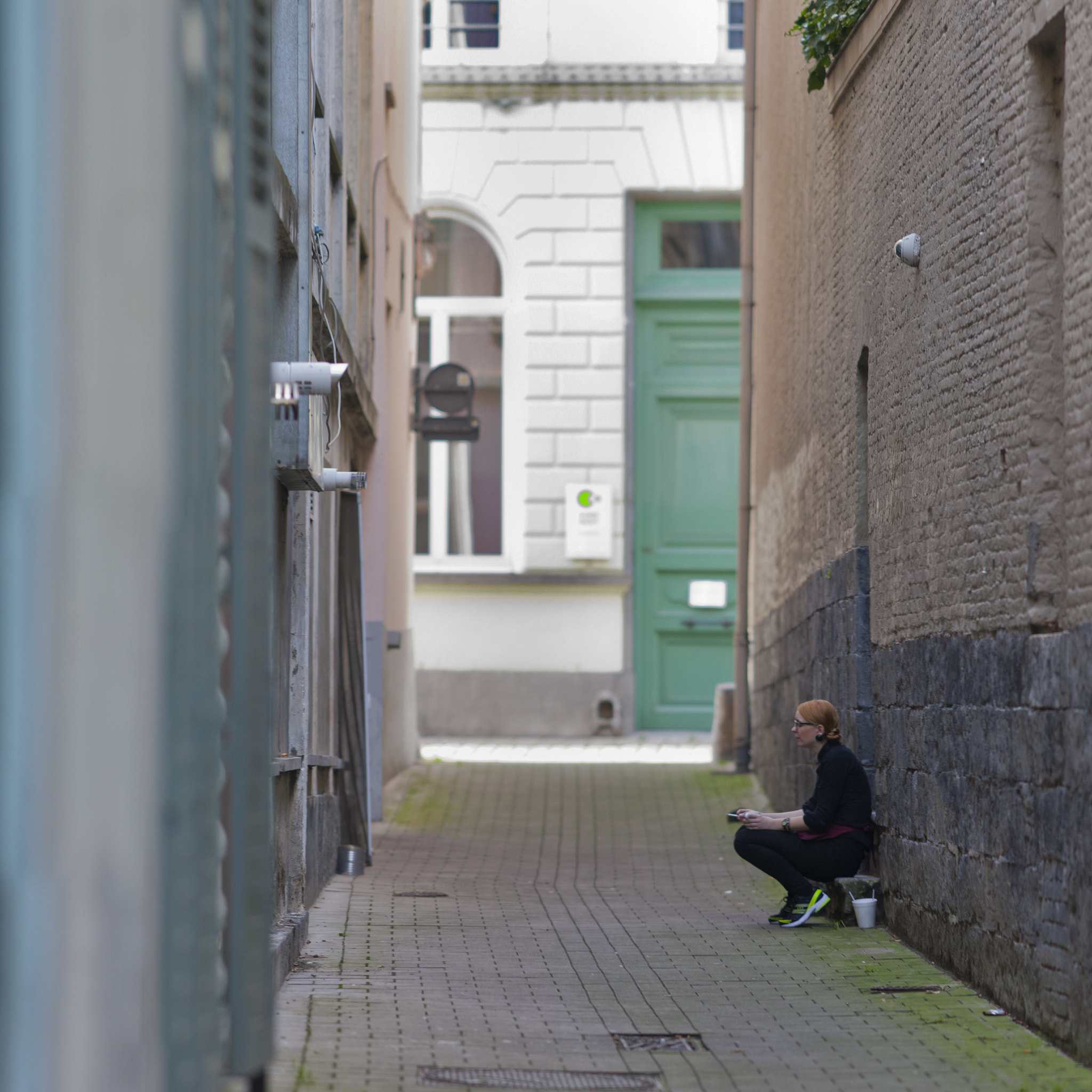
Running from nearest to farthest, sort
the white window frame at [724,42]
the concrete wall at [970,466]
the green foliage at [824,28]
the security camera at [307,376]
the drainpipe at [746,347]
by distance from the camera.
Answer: the concrete wall at [970,466], the security camera at [307,376], the green foliage at [824,28], the drainpipe at [746,347], the white window frame at [724,42]

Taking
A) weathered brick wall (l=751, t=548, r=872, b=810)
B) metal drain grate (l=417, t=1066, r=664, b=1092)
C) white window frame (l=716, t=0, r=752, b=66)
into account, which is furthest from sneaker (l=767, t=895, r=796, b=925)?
white window frame (l=716, t=0, r=752, b=66)

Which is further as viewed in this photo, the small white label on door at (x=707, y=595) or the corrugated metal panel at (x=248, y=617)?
the small white label on door at (x=707, y=595)

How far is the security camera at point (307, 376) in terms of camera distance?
7332mm

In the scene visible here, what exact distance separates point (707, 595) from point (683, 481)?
56.4 inches

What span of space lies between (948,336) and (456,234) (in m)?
13.5

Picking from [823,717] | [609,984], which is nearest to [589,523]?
[823,717]

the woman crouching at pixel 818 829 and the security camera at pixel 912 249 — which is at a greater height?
the security camera at pixel 912 249

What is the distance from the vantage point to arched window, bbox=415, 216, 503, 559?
809 inches

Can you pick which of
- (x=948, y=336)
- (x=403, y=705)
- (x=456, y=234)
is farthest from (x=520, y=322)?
(x=948, y=336)

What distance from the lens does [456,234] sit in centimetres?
2081

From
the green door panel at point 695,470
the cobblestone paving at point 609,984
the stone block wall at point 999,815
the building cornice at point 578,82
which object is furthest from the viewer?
the green door panel at point 695,470

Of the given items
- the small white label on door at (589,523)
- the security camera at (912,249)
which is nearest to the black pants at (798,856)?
the security camera at (912,249)

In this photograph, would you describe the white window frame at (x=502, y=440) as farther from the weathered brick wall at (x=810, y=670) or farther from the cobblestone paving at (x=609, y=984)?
the cobblestone paving at (x=609, y=984)

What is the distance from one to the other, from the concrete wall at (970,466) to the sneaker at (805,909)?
0.45 metres
